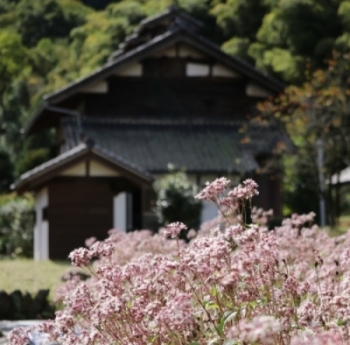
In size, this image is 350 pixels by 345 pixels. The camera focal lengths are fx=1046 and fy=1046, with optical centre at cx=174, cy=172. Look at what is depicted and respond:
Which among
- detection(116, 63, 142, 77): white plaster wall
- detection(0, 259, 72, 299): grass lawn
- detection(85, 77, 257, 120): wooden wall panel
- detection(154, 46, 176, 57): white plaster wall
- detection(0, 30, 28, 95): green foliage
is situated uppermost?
detection(0, 30, 28, 95): green foliage

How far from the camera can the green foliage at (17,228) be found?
2902 centimetres

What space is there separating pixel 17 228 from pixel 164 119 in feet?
17.4

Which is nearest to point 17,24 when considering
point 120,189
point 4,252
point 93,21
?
point 93,21

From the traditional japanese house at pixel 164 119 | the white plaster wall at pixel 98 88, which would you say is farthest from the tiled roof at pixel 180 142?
the white plaster wall at pixel 98 88

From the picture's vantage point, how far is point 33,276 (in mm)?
17094

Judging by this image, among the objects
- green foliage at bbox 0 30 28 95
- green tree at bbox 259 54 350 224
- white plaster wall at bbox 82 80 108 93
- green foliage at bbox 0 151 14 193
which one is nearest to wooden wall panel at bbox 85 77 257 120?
white plaster wall at bbox 82 80 108 93

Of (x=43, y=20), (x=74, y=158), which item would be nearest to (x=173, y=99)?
(x=74, y=158)

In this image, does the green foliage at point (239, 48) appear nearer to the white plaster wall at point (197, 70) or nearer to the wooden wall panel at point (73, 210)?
the white plaster wall at point (197, 70)

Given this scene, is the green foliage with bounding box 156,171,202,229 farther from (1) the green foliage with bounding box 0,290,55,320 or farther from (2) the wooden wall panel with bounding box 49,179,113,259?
(1) the green foliage with bounding box 0,290,55,320

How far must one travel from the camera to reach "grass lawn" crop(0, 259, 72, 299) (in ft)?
47.8

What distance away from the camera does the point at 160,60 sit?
28812mm

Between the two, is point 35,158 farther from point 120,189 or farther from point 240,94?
point 120,189

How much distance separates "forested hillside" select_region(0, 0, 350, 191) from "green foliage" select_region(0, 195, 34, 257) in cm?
915

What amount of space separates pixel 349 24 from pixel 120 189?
23590 mm
